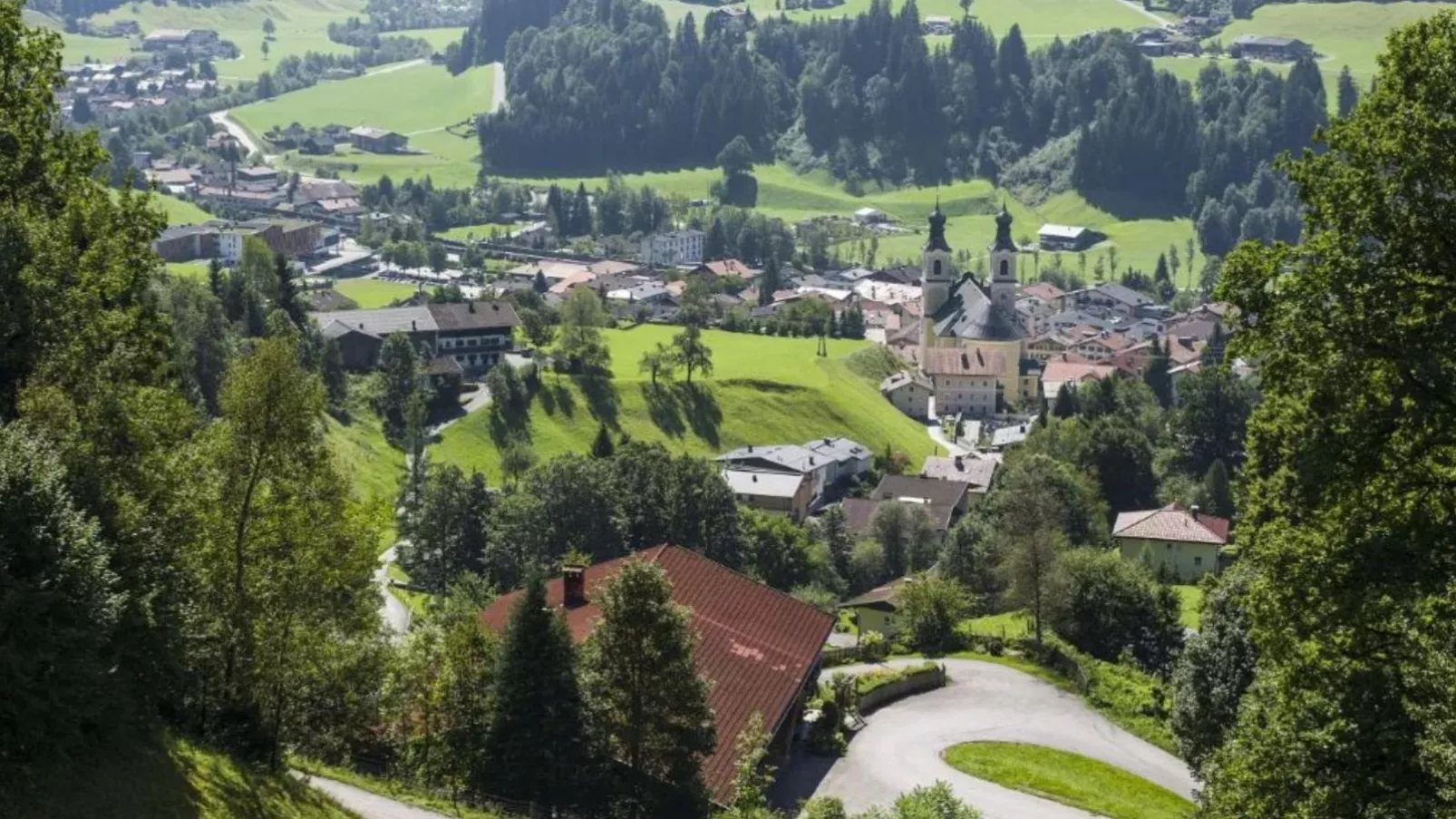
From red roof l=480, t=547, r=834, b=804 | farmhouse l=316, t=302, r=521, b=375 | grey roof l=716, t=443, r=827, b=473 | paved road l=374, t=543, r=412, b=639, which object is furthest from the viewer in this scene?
farmhouse l=316, t=302, r=521, b=375

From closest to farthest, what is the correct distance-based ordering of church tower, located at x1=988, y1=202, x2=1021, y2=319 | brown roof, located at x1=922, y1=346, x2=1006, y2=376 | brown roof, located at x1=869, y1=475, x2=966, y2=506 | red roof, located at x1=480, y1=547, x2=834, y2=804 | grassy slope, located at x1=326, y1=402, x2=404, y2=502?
red roof, located at x1=480, y1=547, x2=834, y2=804, grassy slope, located at x1=326, y1=402, x2=404, y2=502, brown roof, located at x1=869, y1=475, x2=966, y2=506, brown roof, located at x1=922, y1=346, x2=1006, y2=376, church tower, located at x1=988, y1=202, x2=1021, y2=319

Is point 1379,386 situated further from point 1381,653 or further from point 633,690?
point 633,690

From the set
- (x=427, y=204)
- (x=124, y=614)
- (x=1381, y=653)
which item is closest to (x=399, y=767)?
(x=124, y=614)

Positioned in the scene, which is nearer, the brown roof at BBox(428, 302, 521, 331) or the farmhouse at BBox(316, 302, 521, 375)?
the farmhouse at BBox(316, 302, 521, 375)

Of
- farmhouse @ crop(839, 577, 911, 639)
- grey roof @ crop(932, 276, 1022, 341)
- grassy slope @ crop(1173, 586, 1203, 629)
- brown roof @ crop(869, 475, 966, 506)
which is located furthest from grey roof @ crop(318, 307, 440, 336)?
grassy slope @ crop(1173, 586, 1203, 629)

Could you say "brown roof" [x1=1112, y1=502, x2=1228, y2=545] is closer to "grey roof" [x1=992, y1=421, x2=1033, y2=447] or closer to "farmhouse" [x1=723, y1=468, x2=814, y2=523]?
"farmhouse" [x1=723, y1=468, x2=814, y2=523]

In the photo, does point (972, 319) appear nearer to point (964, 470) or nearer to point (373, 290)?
point (964, 470)

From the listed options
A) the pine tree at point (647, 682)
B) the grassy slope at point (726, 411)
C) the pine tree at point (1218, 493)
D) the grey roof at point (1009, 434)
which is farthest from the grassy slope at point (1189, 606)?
the grey roof at point (1009, 434)
